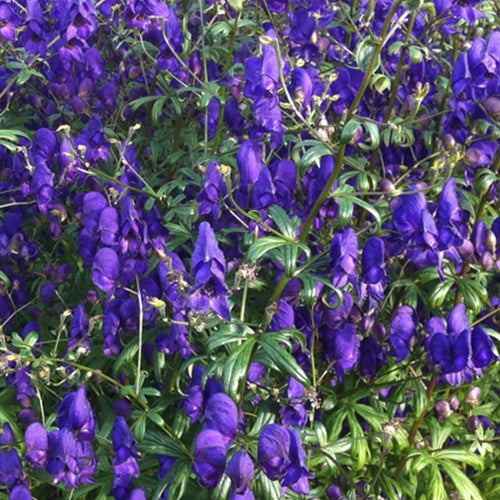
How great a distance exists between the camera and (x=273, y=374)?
2.97 metres

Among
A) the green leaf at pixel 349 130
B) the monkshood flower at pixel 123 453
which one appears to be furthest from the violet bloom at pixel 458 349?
the monkshood flower at pixel 123 453

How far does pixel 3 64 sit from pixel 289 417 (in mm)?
2367

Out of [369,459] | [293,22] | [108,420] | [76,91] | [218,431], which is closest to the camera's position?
[218,431]

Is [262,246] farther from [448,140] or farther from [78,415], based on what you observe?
[448,140]

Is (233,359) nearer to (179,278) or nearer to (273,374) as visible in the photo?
(179,278)

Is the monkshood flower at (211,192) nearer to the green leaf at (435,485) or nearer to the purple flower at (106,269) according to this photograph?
the purple flower at (106,269)

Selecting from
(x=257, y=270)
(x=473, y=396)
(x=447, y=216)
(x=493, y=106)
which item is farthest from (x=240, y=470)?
(x=493, y=106)

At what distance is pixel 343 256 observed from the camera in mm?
2279

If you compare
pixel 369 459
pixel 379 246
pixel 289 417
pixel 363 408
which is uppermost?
pixel 379 246

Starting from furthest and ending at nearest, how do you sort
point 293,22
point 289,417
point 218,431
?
point 293,22 → point 289,417 → point 218,431

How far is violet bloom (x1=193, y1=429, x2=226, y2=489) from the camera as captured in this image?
6.55ft

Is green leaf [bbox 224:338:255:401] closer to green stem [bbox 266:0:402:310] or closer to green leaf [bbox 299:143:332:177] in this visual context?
green stem [bbox 266:0:402:310]

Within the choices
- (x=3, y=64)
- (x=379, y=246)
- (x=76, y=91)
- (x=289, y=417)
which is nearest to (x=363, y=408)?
(x=289, y=417)

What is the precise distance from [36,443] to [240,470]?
72 cm
